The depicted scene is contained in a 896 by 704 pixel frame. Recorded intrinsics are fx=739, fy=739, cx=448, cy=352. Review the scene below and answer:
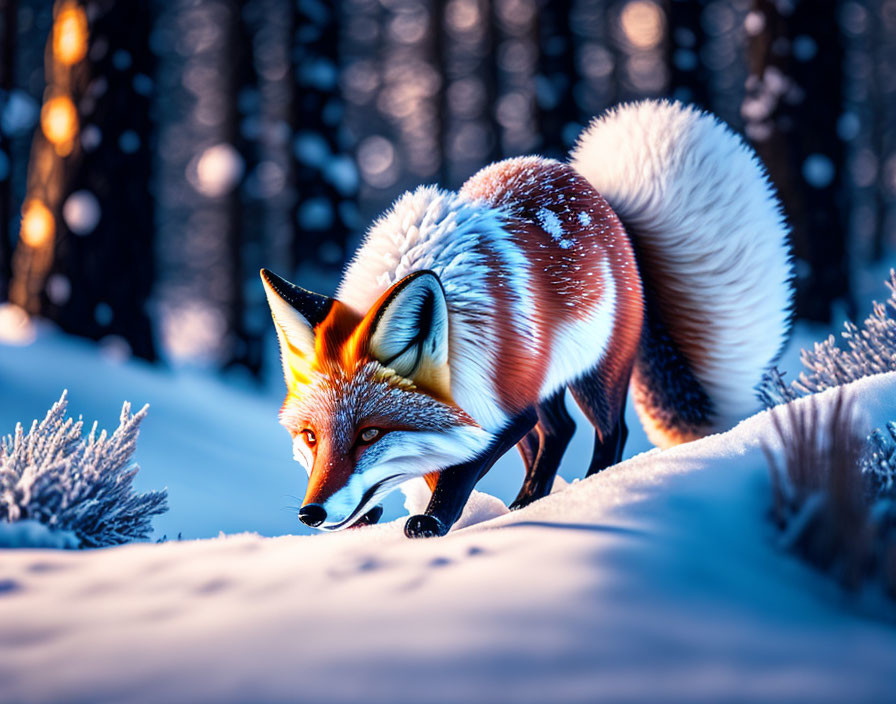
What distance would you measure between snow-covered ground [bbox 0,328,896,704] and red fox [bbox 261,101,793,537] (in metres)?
0.36

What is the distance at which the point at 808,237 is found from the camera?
619 cm

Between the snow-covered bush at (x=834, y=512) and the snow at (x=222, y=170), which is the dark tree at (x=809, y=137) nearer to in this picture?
the snow-covered bush at (x=834, y=512)

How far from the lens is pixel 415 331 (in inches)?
96.2

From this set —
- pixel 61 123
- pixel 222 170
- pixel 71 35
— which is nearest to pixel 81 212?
pixel 61 123

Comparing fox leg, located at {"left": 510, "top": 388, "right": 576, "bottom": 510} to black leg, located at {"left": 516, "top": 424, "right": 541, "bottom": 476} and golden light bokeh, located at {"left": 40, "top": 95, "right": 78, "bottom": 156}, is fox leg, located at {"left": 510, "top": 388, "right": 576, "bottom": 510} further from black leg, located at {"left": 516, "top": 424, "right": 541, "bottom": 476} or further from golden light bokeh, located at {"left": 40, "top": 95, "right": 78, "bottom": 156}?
golden light bokeh, located at {"left": 40, "top": 95, "right": 78, "bottom": 156}

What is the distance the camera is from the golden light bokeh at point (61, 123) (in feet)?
16.7

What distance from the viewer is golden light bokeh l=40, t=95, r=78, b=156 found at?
5086 millimetres

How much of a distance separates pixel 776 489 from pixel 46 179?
16.7ft

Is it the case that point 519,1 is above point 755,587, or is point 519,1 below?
above

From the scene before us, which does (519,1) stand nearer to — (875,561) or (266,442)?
(266,442)

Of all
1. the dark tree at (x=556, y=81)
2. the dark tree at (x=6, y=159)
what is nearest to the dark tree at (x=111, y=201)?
the dark tree at (x=556, y=81)

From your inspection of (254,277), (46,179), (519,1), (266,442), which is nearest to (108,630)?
(266,442)

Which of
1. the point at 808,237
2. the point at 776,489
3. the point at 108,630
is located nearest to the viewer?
the point at 108,630

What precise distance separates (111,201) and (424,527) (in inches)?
148
